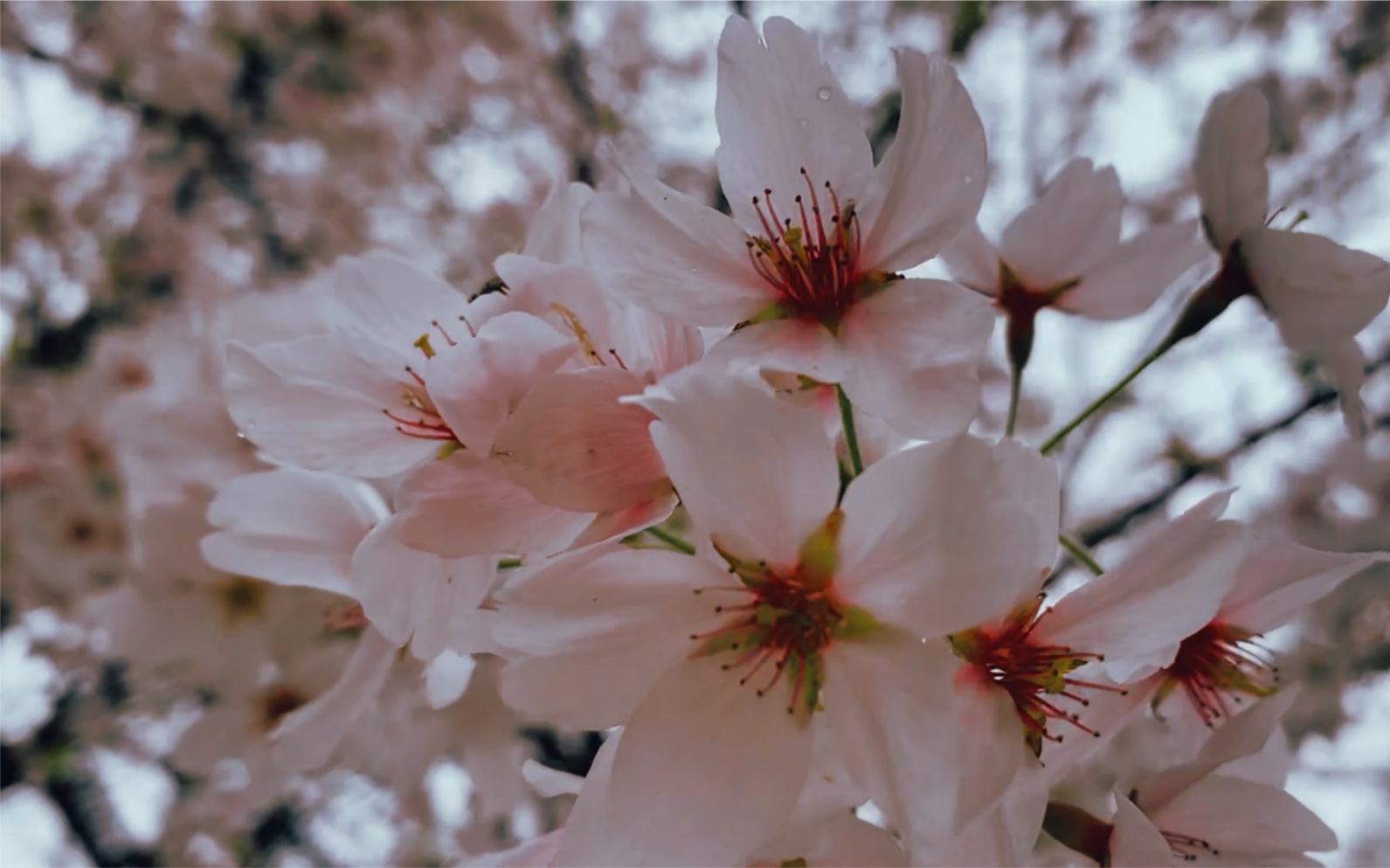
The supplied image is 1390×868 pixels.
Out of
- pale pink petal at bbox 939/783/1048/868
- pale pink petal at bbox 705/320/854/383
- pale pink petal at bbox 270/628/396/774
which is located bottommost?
pale pink petal at bbox 270/628/396/774

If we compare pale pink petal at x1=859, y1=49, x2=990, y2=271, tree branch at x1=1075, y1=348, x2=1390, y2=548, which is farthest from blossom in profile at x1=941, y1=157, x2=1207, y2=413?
tree branch at x1=1075, y1=348, x2=1390, y2=548

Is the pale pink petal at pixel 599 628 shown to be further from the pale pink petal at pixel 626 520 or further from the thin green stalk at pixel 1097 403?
the thin green stalk at pixel 1097 403

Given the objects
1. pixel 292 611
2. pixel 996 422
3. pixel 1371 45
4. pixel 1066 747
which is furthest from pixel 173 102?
pixel 1371 45

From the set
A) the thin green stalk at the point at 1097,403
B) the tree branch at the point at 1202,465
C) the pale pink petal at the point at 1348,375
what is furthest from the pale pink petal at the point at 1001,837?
the tree branch at the point at 1202,465

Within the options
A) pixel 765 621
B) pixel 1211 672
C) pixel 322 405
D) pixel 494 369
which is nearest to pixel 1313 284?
pixel 1211 672

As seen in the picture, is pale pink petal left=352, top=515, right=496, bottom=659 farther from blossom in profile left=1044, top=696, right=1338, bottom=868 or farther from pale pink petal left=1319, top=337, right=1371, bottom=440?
pale pink petal left=1319, top=337, right=1371, bottom=440

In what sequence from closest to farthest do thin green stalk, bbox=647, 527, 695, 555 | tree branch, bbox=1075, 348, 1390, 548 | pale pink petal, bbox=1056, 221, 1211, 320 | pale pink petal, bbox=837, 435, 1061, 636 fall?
pale pink petal, bbox=837, 435, 1061, 636
thin green stalk, bbox=647, 527, 695, 555
pale pink petal, bbox=1056, 221, 1211, 320
tree branch, bbox=1075, 348, 1390, 548
